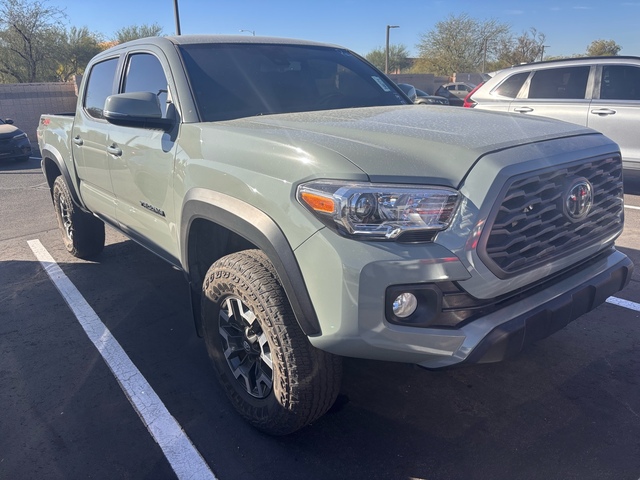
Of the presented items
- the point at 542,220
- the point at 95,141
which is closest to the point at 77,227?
the point at 95,141

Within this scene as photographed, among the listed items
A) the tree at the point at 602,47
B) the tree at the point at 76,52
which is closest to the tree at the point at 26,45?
the tree at the point at 76,52

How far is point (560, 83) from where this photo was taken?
7.69m

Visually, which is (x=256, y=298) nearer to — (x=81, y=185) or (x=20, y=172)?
(x=81, y=185)

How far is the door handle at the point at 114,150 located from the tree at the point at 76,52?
29105 mm

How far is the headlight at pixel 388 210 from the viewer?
6.44 feet

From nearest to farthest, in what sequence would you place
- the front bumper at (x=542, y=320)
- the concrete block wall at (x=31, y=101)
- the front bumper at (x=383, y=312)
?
the front bumper at (x=383, y=312) < the front bumper at (x=542, y=320) < the concrete block wall at (x=31, y=101)

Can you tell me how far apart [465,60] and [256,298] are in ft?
161

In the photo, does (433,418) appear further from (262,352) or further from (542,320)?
(262,352)

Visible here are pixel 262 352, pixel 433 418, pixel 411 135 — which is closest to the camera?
pixel 411 135

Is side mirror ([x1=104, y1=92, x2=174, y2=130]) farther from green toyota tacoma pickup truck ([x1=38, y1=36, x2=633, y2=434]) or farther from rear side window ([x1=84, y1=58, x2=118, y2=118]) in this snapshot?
rear side window ([x1=84, y1=58, x2=118, y2=118])

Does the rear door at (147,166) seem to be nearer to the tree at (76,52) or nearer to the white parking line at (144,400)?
the white parking line at (144,400)

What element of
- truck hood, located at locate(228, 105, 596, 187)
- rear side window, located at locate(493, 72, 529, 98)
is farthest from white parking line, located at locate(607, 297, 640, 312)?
rear side window, located at locate(493, 72, 529, 98)

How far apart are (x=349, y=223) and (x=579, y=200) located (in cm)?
114

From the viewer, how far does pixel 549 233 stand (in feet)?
7.43
